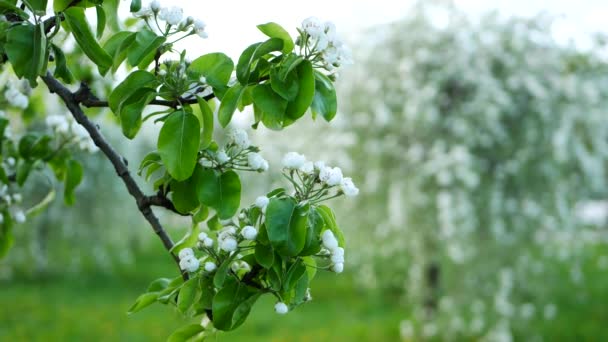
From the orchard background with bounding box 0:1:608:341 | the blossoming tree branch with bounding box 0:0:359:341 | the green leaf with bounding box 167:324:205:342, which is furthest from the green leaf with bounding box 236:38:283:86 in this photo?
the orchard background with bounding box 0:1:608:341

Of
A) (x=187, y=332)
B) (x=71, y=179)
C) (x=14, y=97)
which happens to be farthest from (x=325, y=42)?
(x=14, y=97)

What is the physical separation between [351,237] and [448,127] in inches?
48.0

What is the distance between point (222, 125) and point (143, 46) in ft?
0.52

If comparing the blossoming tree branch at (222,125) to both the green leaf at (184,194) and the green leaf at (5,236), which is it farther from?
the green leaf at (5,236)

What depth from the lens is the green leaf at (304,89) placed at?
0.93 m

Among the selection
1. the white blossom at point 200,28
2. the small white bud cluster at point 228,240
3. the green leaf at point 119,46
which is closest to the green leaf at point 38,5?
the green leaf at point 119,46

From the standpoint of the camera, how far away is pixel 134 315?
5859 millimetres

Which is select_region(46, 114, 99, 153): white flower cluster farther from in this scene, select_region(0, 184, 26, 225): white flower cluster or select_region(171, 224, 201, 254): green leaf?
select_region(171, 224, 201, 254): green leaf

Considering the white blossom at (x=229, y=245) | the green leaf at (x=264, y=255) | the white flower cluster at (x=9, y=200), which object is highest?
the green leaf at (x=264, y=255)

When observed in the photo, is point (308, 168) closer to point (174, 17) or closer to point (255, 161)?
point (255, 161)

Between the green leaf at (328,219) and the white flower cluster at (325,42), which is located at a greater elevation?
the white flower cluster at (325,42)

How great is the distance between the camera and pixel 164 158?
0.93 m

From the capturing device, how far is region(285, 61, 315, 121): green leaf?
927 millimetres

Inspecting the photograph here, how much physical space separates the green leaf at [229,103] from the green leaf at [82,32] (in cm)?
20
